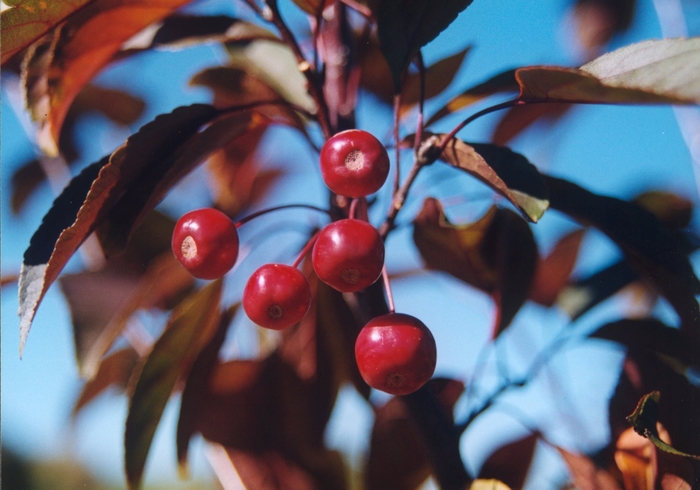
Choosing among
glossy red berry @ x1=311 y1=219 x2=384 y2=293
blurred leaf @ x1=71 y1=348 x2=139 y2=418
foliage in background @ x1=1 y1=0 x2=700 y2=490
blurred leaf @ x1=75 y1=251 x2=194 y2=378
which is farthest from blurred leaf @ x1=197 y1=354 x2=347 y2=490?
glossy red berry @ x1=311 y1=219 x2=384 y2=293

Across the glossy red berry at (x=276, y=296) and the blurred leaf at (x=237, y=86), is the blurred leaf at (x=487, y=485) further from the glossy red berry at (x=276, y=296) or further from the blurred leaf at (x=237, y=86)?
the blurred leaf at (x=237, y=86)

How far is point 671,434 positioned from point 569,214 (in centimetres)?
33

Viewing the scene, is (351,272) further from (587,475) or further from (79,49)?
(79,49)

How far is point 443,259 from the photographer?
95 centimetres

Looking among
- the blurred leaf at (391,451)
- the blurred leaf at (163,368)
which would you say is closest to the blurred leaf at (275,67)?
the blurred leaf at (163,368)

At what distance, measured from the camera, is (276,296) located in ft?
2.10

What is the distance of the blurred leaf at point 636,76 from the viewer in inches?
19.4

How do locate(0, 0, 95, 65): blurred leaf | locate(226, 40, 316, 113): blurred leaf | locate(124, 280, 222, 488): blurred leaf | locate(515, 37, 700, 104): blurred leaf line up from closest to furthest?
1. locate(515, 37, 700, 104): blurred leaf
2. locate(0, 0, 95, 65): blurred leaf
3. locate(124, 280, 222, 488): blurred leaf
4. locate(226, 40, 316, 113): blurred leaf

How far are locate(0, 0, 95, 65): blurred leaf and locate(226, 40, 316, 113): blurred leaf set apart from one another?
0.35 meters

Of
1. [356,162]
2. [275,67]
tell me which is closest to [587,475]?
[356,162]

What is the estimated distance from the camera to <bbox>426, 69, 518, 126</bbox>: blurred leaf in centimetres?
80

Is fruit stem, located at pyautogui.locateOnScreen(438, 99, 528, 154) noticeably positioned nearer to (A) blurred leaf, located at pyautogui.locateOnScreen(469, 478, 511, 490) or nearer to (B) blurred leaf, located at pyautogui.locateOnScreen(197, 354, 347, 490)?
(A) blurred leaf, located at pyautogui.locateOnScreen(469, 478, 511, 490)

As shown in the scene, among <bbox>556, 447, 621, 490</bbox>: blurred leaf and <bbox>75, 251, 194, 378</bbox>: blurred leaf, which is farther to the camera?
<bbox>75, 251, 194, 378</bbox>: blurred leaf

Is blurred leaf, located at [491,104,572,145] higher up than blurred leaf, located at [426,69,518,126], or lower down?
lower down
